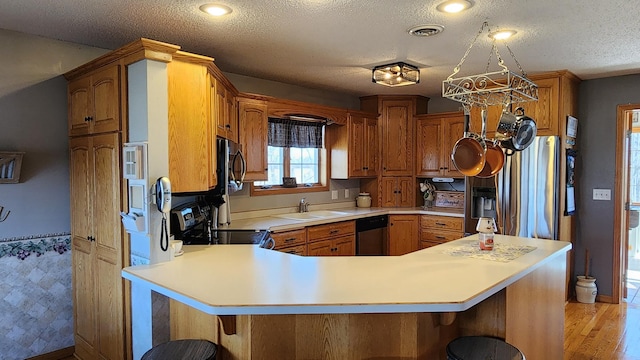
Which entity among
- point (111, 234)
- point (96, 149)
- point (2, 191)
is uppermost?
point (96, 149)

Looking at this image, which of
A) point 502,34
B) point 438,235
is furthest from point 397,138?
point 502,34

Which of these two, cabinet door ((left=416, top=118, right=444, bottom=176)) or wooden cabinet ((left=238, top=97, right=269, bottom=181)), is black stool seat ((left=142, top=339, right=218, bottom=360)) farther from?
cabinet door ((left=416, top=118, right=444, bottom=176))

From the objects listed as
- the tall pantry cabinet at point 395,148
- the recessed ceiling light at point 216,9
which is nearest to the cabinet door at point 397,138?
the tall pantry cabinet at point 395,148

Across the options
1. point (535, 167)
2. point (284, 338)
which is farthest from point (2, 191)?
point (535, 167)

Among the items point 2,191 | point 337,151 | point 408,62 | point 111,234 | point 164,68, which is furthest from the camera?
point 337,151

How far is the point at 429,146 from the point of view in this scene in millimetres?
5484

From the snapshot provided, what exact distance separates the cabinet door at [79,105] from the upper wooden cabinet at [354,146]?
2917 mm

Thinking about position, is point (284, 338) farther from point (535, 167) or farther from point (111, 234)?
point (535, 167)

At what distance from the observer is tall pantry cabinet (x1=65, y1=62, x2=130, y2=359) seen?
2650 millimetres

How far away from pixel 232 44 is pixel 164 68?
90 centimetres

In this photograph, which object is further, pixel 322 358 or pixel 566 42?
pixel 566 42


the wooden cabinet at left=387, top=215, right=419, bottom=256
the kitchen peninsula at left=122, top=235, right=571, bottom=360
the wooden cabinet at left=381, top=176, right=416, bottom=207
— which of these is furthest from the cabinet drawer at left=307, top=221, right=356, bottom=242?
the kitchen peninsula at left=122, top=235, right=571, bottom=360

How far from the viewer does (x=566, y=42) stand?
10.4 feet

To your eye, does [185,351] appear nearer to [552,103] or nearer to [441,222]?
[441,222]
